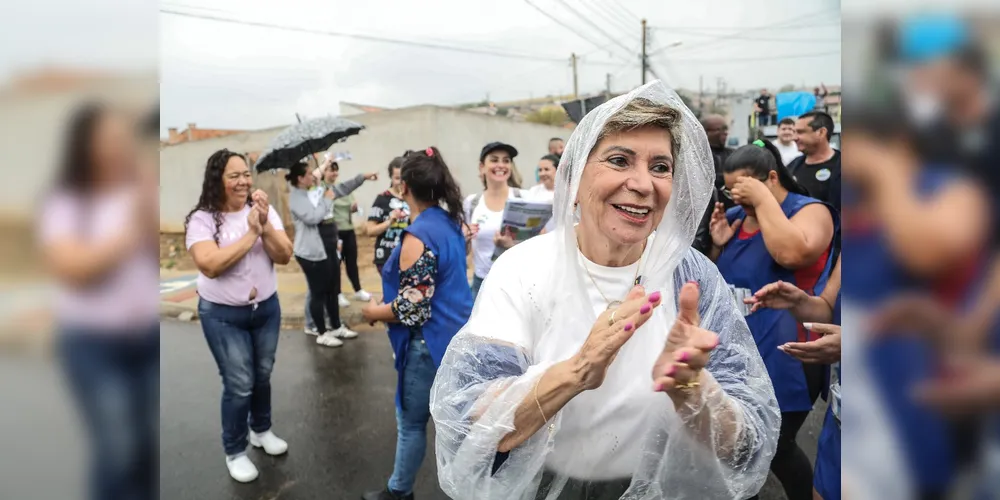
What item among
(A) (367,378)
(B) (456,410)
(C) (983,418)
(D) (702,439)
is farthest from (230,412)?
(C) (983,418)

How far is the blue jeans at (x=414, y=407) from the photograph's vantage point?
2.77 metres

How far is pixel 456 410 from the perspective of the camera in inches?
56.1

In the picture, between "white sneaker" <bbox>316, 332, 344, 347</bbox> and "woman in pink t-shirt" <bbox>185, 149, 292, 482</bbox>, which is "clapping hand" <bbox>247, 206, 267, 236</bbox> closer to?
"woman in pink t-shirt" <bbox>185, 149, 292, 482</bbox>

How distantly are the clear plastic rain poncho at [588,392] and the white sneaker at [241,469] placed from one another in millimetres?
2436

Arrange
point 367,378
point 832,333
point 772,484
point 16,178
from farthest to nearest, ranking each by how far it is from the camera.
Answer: point 367,378 < point 772,484 < point 832,333 < point 16,178

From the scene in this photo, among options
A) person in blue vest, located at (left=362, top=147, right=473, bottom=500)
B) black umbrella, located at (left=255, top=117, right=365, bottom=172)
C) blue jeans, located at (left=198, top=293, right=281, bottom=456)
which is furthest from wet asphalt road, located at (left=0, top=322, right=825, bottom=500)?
black umbrella, located at (left=255, top=117, right=365, bottom=172)

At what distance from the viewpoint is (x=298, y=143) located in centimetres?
507

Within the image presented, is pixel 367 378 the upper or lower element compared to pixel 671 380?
lower

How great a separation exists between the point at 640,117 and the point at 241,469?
10.2 feet

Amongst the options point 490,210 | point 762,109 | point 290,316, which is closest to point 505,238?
point 490,210

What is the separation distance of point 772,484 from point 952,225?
3224 millimetres

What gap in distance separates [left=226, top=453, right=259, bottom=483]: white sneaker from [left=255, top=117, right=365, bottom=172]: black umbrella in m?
2.41

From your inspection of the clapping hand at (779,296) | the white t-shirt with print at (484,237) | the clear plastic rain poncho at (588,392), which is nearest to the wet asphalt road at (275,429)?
the clear plastic rain poncho at (588,392)

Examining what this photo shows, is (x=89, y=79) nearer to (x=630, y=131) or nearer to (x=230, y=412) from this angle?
(x=630, y=131)
